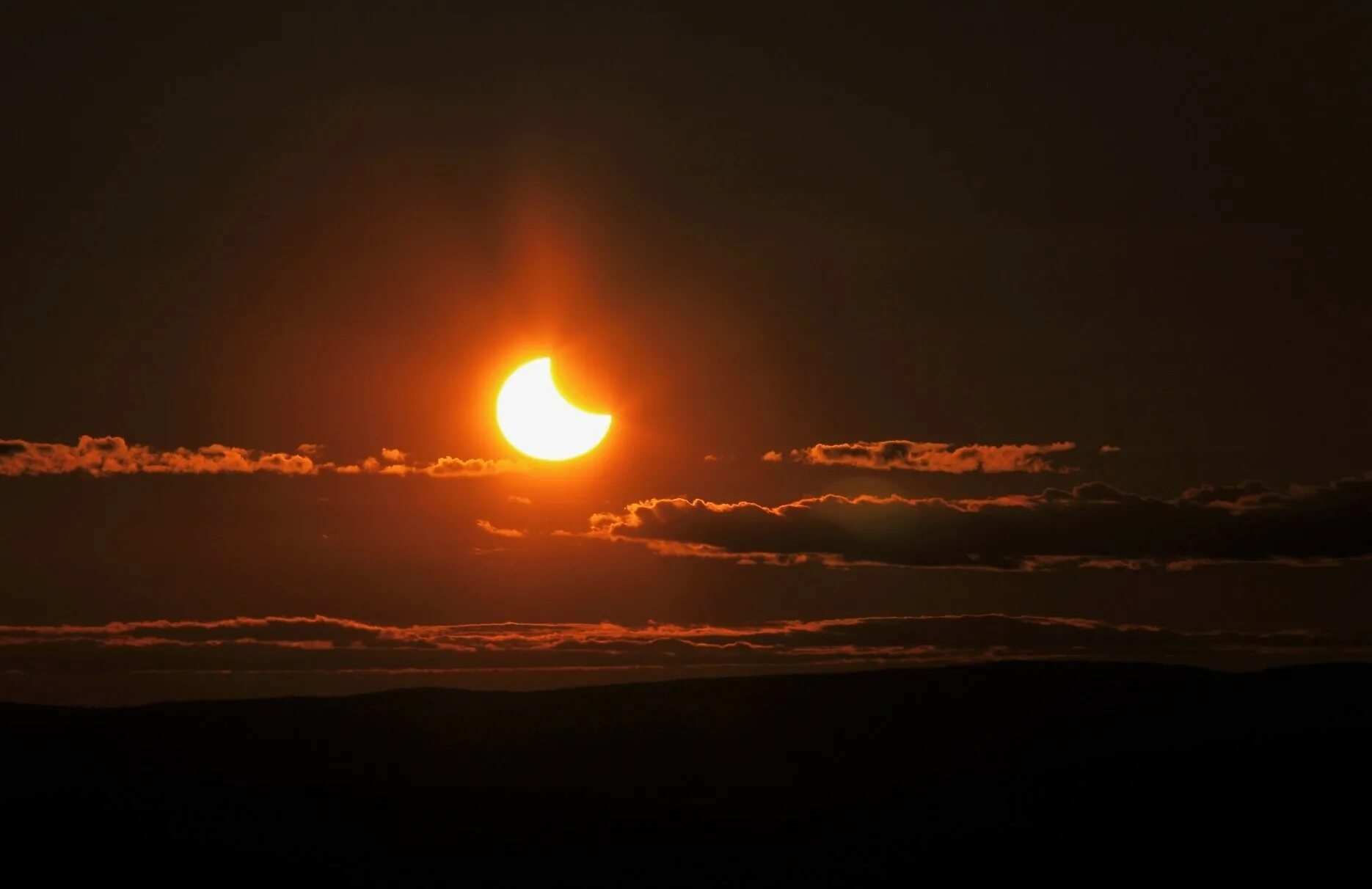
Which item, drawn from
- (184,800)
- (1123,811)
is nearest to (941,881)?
(1123,811)

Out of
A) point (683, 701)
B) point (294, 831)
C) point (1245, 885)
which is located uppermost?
point (683, 701)

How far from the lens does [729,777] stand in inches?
3848

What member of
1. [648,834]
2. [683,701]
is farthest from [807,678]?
[648,834]

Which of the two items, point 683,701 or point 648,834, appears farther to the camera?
point 683,701

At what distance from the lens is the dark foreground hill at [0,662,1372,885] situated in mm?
74562

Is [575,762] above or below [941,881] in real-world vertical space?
above

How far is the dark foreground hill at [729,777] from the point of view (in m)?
74.6

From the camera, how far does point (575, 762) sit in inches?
3915

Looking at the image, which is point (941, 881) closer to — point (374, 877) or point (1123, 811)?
point (1123, 811)

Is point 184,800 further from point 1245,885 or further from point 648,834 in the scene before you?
point 1245,885

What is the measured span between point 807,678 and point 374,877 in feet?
134

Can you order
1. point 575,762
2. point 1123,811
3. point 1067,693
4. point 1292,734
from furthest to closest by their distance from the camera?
point 1067,693 < point 575,762 < point 1292,734 < point 1123,811

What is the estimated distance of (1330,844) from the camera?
6831 cm

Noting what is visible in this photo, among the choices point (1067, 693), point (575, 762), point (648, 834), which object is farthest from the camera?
point (1067, 693)
